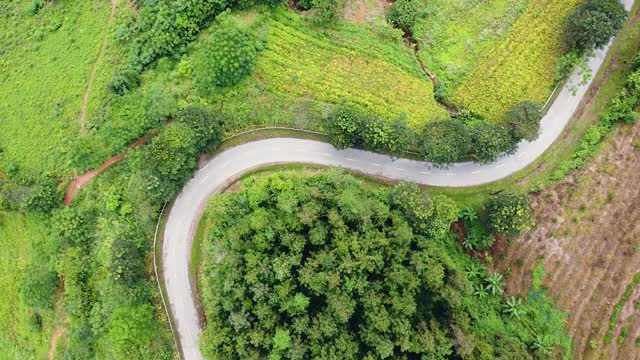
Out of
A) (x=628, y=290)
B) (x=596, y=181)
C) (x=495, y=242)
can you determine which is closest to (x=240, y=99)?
(x=495, y=242)

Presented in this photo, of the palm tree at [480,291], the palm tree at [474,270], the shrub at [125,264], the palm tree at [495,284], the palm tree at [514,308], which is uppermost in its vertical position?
the shrub at [125,264]

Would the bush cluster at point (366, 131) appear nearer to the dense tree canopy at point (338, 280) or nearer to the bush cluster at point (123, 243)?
the dense tree canopy at point (338, 280)

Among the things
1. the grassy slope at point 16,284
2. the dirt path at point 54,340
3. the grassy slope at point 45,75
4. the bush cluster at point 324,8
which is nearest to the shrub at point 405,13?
the bush cluster at point 324,8

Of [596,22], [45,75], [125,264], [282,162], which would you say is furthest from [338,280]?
[45,75]

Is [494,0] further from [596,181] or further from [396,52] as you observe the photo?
[596,181]

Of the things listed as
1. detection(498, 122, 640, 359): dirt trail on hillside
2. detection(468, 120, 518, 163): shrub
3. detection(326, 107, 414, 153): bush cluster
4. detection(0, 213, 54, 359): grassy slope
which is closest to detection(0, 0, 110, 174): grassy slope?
detection(0, 213, 54, 359): grassy slope

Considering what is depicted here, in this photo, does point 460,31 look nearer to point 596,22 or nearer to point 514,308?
point 596,22

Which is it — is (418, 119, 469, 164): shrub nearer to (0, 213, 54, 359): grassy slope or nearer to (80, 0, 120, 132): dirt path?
(80, 0, 120, 132): dirt path

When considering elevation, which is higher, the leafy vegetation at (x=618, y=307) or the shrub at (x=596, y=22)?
the shrub at (x=596, y=22)
